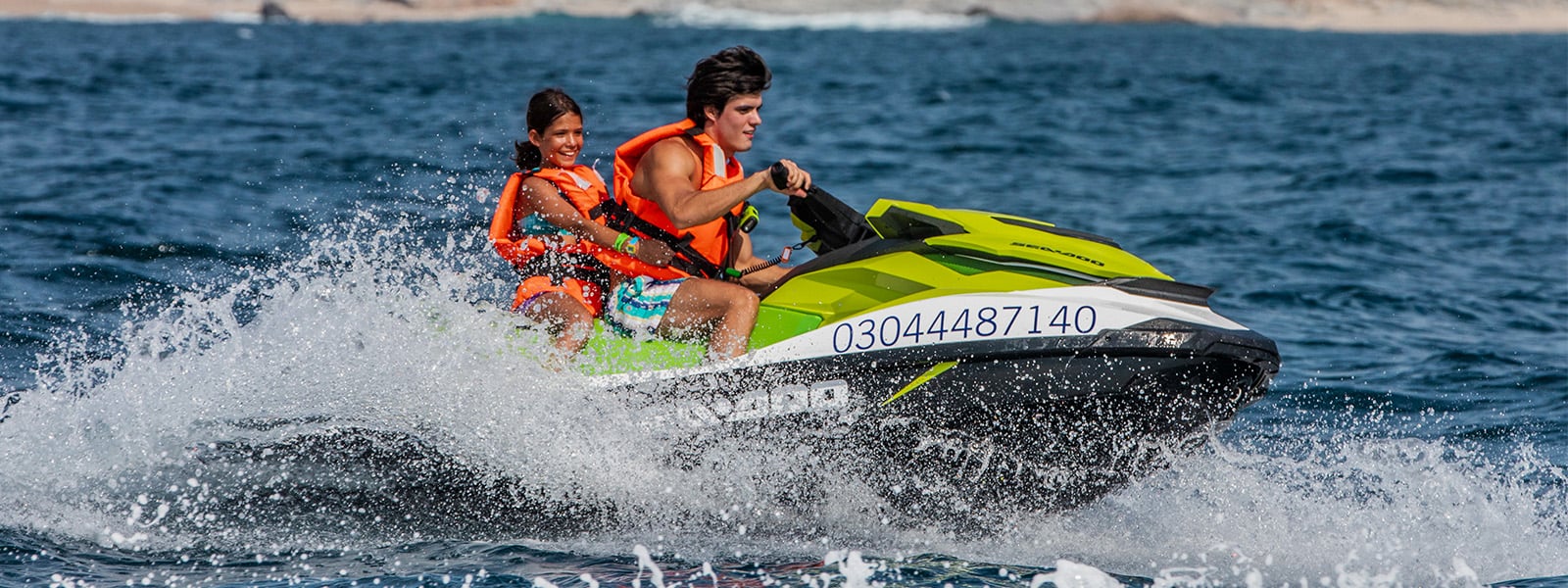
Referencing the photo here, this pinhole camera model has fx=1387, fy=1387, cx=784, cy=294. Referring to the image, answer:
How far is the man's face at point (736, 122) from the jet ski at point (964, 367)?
11.1 inches

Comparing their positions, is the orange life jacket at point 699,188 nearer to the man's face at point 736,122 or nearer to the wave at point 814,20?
the man's face at point 736,122

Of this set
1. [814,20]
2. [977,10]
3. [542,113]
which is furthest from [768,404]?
[977,10]

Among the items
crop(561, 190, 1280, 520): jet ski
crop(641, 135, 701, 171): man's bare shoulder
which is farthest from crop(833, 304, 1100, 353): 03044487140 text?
crop(641, 135, 701, 171): man's bare shoulder

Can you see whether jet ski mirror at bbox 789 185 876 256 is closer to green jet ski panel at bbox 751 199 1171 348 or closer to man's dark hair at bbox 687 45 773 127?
green jet ski panel at bbox 751 199 1171 348

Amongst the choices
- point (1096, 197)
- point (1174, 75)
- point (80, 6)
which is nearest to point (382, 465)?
point (1096, 197)

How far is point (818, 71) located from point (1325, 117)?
11.8 m

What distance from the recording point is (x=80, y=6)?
66.3 metres

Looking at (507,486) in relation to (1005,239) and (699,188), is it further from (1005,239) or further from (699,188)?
(1005,239)

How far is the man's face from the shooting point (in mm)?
4195

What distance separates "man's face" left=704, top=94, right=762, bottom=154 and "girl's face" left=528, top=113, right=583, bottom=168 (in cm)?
58

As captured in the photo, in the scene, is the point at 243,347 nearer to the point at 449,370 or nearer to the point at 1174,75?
the point at 449,370

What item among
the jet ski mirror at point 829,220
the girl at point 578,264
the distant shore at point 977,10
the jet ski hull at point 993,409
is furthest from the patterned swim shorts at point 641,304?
the distant shore at point 977,10

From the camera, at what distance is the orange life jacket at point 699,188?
4.24 m

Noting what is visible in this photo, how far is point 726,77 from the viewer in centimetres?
416
